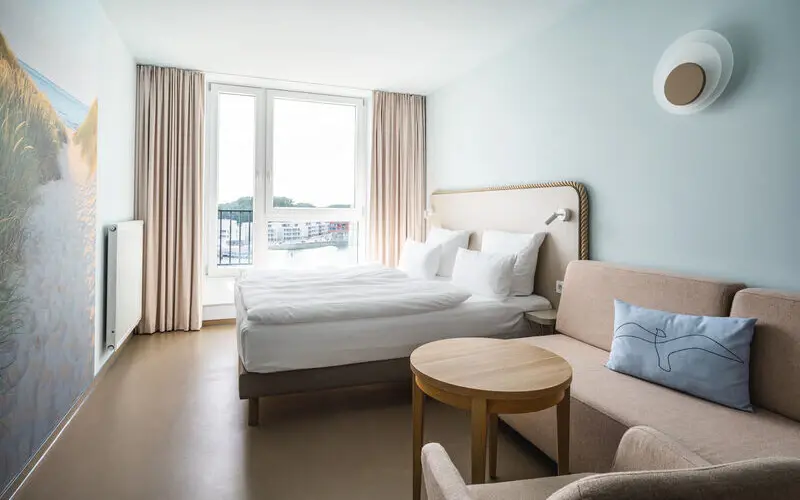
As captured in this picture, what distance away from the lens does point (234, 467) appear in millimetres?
2080

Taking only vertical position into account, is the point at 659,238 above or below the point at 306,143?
below

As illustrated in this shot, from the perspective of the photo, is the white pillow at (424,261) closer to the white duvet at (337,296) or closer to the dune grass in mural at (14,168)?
the white duvet at (337,296)

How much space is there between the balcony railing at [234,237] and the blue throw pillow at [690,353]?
153 inches

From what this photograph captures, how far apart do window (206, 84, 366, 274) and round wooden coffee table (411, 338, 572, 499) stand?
3.10 meters

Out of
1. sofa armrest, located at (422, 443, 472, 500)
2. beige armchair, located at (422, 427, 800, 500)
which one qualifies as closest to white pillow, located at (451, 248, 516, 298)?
sofa armrest, located at (422, 443, 472, 500)

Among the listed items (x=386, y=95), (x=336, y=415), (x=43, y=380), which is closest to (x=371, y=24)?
(x=386, y=95)

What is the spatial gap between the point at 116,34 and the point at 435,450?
386 cm

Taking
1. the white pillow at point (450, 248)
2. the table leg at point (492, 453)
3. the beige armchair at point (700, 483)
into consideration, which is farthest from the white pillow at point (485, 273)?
the beige armchair at point (700, 483)

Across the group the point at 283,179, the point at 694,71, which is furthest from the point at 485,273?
the point at 283,179

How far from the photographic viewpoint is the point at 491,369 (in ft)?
5.71

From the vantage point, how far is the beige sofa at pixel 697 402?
4.99 feet

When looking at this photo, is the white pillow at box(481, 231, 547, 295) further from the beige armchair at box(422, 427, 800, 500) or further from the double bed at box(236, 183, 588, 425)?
the beige armchair at box(422, 427, 800, 500)

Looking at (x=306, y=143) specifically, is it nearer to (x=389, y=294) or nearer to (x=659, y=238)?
(x=389, y=294)

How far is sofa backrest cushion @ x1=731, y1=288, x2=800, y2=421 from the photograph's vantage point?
1676 mm
